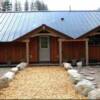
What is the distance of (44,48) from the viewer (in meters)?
25.7

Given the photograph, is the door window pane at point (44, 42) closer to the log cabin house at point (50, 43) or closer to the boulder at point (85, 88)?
the log cabin house at point (50, 43)

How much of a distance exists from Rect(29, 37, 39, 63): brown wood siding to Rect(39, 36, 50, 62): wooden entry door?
0.80 ft

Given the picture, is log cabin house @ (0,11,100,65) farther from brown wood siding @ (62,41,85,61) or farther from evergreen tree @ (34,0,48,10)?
evergreen tree @ (34,0,48,10)

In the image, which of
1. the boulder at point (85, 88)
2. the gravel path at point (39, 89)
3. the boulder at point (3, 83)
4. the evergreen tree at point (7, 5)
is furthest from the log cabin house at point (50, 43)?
the evergreen tree at point (7, 5)

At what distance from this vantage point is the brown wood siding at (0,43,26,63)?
24969 millimetres

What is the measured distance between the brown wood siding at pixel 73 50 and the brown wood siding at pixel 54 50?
556mm

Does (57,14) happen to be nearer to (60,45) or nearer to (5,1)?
(60,45)

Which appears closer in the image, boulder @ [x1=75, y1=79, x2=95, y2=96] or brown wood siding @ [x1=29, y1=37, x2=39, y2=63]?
boulder @ [x1=75, y1=79, x2=95, y2=96]

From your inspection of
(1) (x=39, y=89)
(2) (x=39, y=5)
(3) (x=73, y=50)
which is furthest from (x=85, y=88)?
(2) (x=39, y=5)

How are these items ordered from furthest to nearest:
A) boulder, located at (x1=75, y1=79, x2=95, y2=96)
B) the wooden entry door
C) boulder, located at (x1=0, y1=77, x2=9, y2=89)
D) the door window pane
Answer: the door window pane
the wooden entry door
boulder, located at (x1=0, y1=77, x2=9, y2=89)
boulder, located at (x1=75, y1=79, x2=95, y2=96)

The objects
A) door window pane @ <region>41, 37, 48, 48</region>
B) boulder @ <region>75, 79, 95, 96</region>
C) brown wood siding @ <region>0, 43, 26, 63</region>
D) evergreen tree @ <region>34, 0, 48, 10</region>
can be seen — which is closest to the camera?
boulder @ <region>75, 79, 95, 96</region>

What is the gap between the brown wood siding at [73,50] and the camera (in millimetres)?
25125

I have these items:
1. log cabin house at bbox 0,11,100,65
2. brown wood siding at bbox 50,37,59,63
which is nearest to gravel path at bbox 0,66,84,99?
log cabin house at bbox 0,11,100,65

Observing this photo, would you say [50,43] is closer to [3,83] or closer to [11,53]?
[11,53]
